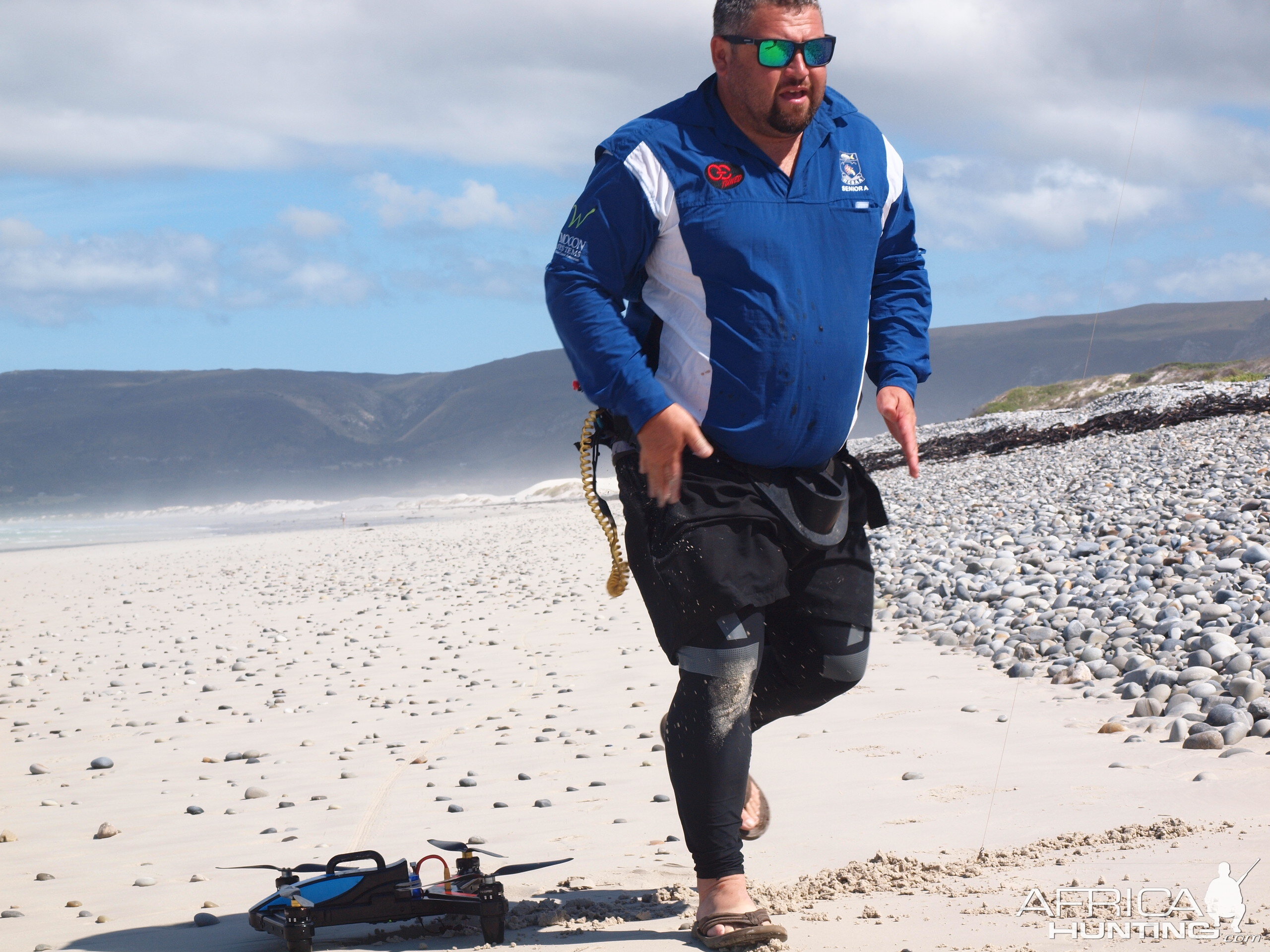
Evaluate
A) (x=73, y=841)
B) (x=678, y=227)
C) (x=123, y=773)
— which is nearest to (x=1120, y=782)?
(x=678, y=227)

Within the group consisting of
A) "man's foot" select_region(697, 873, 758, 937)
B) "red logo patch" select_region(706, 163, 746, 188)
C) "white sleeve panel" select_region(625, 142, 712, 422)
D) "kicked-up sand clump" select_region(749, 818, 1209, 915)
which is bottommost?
A: "kicked-up sand clump" select_region(749, 818, 1209, 915)

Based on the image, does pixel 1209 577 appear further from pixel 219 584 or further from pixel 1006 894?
pixel 219 584

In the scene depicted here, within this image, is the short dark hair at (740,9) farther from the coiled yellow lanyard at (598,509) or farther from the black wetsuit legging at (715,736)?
the black wetsuit legging at (715,736)

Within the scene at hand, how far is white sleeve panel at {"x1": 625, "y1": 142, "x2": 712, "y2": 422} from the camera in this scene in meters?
2.27

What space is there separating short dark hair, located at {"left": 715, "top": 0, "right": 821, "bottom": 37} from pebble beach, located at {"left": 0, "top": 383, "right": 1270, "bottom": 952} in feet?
6.07

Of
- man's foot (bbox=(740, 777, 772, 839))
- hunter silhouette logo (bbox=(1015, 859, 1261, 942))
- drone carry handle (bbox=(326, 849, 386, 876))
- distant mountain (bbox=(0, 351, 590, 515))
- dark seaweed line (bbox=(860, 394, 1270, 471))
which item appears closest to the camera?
hunter silhouette logo (bbox=(1015, 859, 1261, 942))

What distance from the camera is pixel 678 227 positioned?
2.28 m

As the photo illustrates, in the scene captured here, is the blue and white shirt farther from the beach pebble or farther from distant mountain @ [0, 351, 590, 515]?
distant mountain @ [0, 351, 590, 515]

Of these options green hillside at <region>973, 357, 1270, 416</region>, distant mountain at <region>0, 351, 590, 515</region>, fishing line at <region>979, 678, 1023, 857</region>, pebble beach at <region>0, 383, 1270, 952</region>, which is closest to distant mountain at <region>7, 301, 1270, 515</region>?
distant mountain at <region>0, 351, 590, 515</region>

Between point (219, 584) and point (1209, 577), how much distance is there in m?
10.5

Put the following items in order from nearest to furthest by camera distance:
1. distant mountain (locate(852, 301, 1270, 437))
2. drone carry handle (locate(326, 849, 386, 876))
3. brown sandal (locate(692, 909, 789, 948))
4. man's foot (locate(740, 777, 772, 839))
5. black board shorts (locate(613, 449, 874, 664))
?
brown sandal (locate(692, 909, 789, 948)), black board shorts (locate(613, 449, 874, 664)), drone carry handle (locate(326, 849, 386, 876)), man's foot (locate(740, 777, 772, 839)), distant mountain (locate(852, 301, 1270, 437))

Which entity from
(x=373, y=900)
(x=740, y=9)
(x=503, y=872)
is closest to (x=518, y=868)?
(x=503, y=872)

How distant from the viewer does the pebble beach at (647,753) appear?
8.02 feet

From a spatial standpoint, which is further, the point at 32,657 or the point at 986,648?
the point at 32,657
